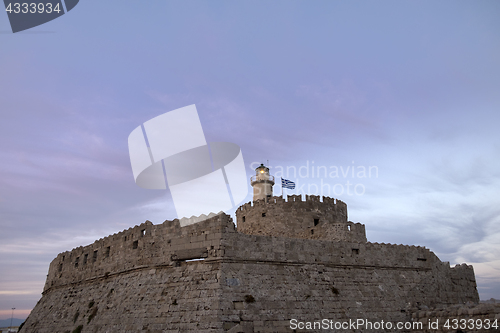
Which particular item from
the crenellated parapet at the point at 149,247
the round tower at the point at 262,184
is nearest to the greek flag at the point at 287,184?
the round tower at the point at 262,184

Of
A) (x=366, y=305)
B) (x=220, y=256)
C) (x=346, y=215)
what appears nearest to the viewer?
(x=220, y=256)

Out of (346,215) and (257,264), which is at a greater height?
(346,215)

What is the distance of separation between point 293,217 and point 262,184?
7821 millimetres

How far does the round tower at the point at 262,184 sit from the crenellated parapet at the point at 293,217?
5.92 m

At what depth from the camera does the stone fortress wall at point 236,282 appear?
1251cm

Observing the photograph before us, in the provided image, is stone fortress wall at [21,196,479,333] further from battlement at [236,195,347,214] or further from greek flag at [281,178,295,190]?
greek flag at [281,178,295,190]

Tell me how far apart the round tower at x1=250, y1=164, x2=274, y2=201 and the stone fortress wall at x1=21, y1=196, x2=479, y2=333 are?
1009cm

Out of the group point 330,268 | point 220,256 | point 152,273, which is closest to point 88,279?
point 152,273

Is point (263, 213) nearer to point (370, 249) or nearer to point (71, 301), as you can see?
point (370, 249)

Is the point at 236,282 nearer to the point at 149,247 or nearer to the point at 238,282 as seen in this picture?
the point at 238,282

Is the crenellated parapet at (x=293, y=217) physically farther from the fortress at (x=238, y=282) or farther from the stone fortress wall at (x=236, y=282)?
the stone fortress wall at (x=236, y=282)

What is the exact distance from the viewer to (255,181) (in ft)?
97.3

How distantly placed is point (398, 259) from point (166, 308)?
1037 centimetres

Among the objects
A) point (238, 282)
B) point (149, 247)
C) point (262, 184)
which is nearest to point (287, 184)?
point (262, 184)
